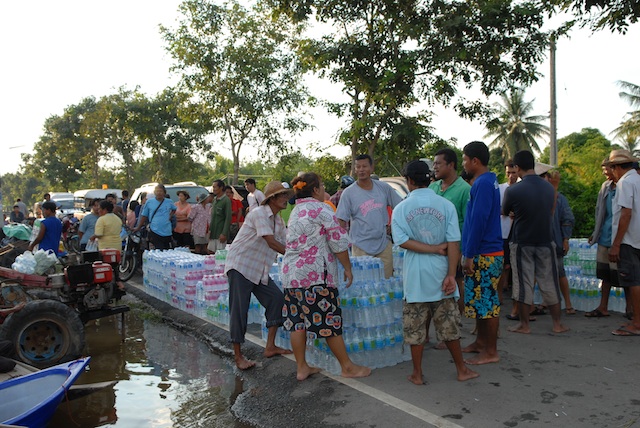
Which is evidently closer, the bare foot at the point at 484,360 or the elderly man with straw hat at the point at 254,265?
the bare foot at the point at 484,360

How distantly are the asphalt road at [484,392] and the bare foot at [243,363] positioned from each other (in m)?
0.06

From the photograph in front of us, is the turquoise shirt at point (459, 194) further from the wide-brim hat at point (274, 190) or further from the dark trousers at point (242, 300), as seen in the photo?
the dark trousers at point (242, 300)

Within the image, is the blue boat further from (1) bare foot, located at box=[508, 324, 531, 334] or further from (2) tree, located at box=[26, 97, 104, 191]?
(2) tree, located at box=[26, 97, 104, 191]

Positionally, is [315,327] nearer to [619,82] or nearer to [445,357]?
[445,357]

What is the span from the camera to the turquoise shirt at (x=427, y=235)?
486cm

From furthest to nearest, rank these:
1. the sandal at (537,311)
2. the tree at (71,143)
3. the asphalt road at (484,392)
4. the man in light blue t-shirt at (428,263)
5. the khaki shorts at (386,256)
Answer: the tree at (71,143) → the sandal at (537,311) → the khaki shorts at (386,256) → the man in light blue t-shirt at (428,263) → the asphalt road at (484,392)

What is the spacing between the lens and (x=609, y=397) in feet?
14.9

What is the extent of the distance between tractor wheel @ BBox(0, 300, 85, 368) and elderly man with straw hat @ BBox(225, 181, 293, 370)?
77.8 inches

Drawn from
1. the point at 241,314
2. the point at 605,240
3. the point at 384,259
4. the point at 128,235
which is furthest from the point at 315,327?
the point at 128,235

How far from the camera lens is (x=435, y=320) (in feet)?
16.3

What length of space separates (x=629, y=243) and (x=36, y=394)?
20.4 ft

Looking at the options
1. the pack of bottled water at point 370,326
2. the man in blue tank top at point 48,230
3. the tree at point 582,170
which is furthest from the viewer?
the tree at point 582,170

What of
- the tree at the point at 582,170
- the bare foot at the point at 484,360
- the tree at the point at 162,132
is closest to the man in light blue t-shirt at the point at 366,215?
the bare foot at the point at 484,360

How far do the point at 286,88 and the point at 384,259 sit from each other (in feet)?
59.8
